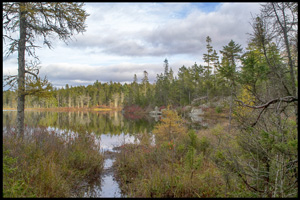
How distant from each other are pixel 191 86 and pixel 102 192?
2036 inches

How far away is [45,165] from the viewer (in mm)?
5234

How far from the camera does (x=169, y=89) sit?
203ft

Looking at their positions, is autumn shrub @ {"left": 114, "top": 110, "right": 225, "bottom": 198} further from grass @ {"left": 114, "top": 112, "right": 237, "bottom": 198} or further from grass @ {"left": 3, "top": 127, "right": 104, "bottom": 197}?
grass @ {"left": 3, "top": 127, "right": 104, "bottom": 197}

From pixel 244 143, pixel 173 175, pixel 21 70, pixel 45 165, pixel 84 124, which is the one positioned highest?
pixel 21 70

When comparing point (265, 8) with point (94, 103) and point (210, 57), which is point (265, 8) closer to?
point (210, 57)

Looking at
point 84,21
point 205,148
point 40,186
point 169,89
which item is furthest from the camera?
point 169,89

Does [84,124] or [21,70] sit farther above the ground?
[21,70]

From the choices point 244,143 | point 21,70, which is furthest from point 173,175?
point 21,70

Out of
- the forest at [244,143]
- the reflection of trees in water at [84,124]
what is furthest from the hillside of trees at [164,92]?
the forest at [244,143]

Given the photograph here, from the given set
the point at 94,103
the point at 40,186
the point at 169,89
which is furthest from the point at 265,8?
the point at 94,103

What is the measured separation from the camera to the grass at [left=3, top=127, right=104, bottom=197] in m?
4.08

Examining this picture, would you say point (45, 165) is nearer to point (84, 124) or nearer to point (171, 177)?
point (171, 177)

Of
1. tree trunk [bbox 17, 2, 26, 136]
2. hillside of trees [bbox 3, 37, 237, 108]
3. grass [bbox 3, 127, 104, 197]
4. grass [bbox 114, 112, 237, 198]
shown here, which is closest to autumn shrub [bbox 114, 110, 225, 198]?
grass [bbox 114, 112, 237, 198]

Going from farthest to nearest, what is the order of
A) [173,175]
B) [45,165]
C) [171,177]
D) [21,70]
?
[21,70]
[173,175]
[171,177]
[45,165]
